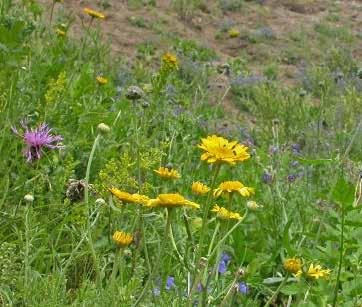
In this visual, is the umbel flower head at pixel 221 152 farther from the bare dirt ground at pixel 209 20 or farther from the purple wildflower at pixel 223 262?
the bare dirt ground at pixel 209 20

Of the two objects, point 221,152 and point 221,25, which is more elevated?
point 221,152

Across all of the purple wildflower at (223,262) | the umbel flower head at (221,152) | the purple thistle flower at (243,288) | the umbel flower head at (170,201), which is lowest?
the purple wildflower at (223,262)

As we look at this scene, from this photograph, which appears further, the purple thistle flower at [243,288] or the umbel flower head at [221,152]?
the purple thistle flower at [243,288]

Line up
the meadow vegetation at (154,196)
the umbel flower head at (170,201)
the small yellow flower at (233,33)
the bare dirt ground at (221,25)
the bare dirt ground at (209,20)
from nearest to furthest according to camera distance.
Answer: the umbel flower head at (170,201) < the meadow vegetation at (154,196) < the bare dirt ground at (221,25) < the bare dirt ground at (209,20) < the small yellow flower at (233,33)

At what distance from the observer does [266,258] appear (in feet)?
7.36

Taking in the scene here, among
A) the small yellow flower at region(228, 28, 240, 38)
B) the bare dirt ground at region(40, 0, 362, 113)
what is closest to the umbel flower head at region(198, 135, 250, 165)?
the bare dirt ground at region(40, 0, 362, 113)

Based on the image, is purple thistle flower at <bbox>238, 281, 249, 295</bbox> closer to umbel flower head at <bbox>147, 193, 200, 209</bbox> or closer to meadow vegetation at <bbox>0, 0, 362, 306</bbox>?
meadow vegetation at <bbox>0, 0, 362, 306</bbox>

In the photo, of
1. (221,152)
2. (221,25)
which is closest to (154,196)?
(221,152)

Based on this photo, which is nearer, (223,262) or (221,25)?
(223,262)

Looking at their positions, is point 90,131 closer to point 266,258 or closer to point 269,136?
point 266,258

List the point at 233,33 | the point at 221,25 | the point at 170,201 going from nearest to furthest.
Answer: the point at 170,201 → the point at 233,33 → the point at 221,25

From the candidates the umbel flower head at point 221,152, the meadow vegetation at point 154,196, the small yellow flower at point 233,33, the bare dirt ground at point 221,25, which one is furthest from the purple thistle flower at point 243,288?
the small yellow flower at point 233,33

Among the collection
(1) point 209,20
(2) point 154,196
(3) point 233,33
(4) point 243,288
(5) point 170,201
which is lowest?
(1) point 209,20

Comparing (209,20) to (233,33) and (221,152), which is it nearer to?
(233,33)
